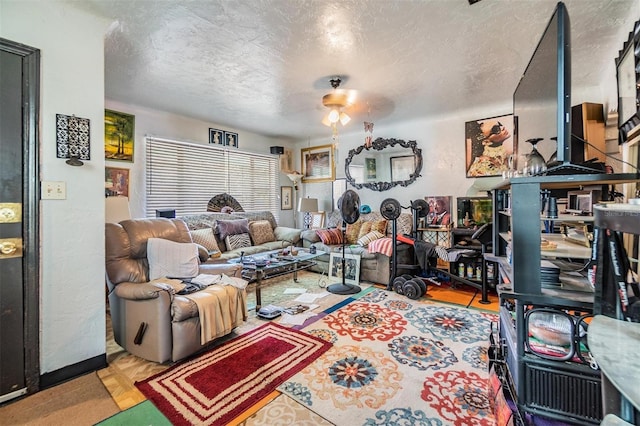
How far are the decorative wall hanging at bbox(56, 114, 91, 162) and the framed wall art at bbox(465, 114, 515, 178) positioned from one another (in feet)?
14.9

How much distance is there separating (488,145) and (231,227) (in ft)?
13.4

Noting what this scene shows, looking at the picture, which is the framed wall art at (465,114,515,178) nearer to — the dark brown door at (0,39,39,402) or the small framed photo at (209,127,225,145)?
the small framed photo at (209,127,225,145)

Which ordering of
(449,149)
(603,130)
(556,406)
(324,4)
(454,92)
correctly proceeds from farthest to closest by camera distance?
(449,149) < (454,92) < (603,130) < (324,4) < (556,406)

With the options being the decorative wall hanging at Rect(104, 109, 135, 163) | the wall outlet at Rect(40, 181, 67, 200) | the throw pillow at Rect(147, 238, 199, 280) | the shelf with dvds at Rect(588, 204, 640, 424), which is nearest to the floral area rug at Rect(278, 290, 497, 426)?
the shelf with dvds at Rect(588, 204, 640, 424)

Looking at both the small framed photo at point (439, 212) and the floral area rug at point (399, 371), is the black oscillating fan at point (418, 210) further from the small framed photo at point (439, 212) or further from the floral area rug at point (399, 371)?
the floral area rug at point (399, 371)

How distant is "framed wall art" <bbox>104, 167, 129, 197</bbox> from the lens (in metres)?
3.66

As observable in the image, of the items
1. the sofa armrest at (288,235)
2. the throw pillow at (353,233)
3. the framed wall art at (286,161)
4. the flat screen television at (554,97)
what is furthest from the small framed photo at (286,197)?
the flat screen television at (554,97)

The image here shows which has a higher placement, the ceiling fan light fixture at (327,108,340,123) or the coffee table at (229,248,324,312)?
the ceiling fan light fixture at (327,108,340,123)

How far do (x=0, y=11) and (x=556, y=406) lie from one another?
3.49 metres

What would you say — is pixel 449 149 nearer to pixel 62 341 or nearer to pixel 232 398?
pixel 232 398

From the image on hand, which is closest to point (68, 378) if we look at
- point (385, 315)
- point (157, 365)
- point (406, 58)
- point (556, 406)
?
point (157, 365)

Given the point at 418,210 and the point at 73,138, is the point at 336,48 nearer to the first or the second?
the point at 73,138

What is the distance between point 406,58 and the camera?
8.45 ft

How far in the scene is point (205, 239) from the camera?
402cm
